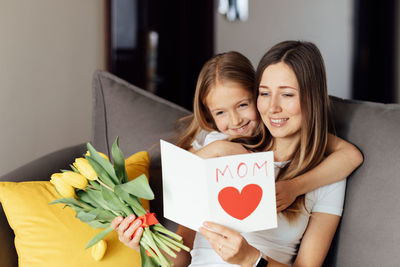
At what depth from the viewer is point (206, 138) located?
1508 millimetres

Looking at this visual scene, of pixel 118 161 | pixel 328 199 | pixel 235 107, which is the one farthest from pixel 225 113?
pixel 118 161

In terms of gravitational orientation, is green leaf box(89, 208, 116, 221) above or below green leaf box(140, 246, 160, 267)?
above

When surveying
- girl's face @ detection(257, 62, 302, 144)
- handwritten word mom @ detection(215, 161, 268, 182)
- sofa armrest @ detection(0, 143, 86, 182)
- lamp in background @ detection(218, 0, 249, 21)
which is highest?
lamp in background @ detection(218, 0, 249, 21)

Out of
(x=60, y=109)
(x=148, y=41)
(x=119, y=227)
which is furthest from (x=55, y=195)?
(x=148, y=41)

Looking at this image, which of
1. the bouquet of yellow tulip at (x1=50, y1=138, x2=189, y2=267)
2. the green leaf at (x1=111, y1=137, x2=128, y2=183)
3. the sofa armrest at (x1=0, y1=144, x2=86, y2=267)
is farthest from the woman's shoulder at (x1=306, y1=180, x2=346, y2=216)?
the sofa armrest at (x1=0, y1=144, x2=86, y2=267)

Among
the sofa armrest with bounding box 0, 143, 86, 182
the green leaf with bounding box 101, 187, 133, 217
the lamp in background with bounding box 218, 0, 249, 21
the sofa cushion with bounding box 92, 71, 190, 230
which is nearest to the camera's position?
the green leaf with bounding box 101, 187, 133, 217

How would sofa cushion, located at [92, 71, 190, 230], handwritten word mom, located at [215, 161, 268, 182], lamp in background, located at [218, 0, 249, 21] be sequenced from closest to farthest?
handwritten word mom, located at [215, 161, 268, 182], sofa cushion, located at [92, 71, 190, 230], lamp in background, located at [218, 0, 249, 21]

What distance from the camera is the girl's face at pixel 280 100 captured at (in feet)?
4.01

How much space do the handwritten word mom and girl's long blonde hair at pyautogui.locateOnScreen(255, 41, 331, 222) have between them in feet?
1.11

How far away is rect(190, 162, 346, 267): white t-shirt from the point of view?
1229mm

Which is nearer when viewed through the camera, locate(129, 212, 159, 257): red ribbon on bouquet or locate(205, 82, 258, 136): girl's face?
locate(129, 212, 159, 257): red ribbon on bouquet

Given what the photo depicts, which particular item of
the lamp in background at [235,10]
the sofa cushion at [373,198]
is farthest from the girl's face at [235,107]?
the lamp in background at [235,10]

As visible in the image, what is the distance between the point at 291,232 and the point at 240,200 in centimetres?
36

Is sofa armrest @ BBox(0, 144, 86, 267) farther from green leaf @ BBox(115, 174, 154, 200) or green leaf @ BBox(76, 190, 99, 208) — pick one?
green leaf @ BBox(115, 174, 154, 200)
